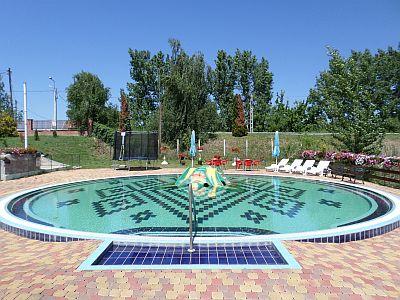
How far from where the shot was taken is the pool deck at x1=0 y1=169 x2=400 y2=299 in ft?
10.6

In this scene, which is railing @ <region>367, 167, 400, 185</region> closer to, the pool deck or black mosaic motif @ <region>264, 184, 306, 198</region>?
black mosaic motif @ <region>264, 184, 306, 198</region>

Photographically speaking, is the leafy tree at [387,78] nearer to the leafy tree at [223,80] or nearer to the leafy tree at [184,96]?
the leafy tree at [223,80]

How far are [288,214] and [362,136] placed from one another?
37.3ft

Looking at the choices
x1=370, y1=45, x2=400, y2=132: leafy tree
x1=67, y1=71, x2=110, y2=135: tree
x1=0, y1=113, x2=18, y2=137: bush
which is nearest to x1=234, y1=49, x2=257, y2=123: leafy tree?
x1=370, y1=45, x2=400, y2=132: leafy tree

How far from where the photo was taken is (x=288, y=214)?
7871mm

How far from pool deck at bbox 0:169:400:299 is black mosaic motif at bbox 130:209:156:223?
9.24ft

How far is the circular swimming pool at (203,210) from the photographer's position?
6.37m

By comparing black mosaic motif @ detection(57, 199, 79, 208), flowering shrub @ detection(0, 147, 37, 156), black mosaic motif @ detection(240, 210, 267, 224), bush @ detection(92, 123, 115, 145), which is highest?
bush @ detection(92, 123, 115, 145)

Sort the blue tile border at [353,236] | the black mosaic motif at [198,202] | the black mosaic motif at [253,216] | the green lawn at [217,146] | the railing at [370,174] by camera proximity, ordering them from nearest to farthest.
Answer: the blue tile border at [353,236] < the black mosaic motif at [253,216] < the black mosaic motif at [198,202] < the railing at [370,174] < the green lawn at [217,146]

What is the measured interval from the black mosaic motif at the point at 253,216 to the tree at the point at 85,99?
111 feet

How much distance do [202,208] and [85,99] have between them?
113ft

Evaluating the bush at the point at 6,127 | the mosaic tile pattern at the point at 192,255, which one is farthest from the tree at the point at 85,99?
the mosaic tile pattern at the point at 192,255

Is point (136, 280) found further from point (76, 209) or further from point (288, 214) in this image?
point (76, 209)

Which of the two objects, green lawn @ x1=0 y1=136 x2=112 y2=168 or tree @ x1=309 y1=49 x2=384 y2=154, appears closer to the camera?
tree @ x1=309 y1=49 x2=384 y2=154
